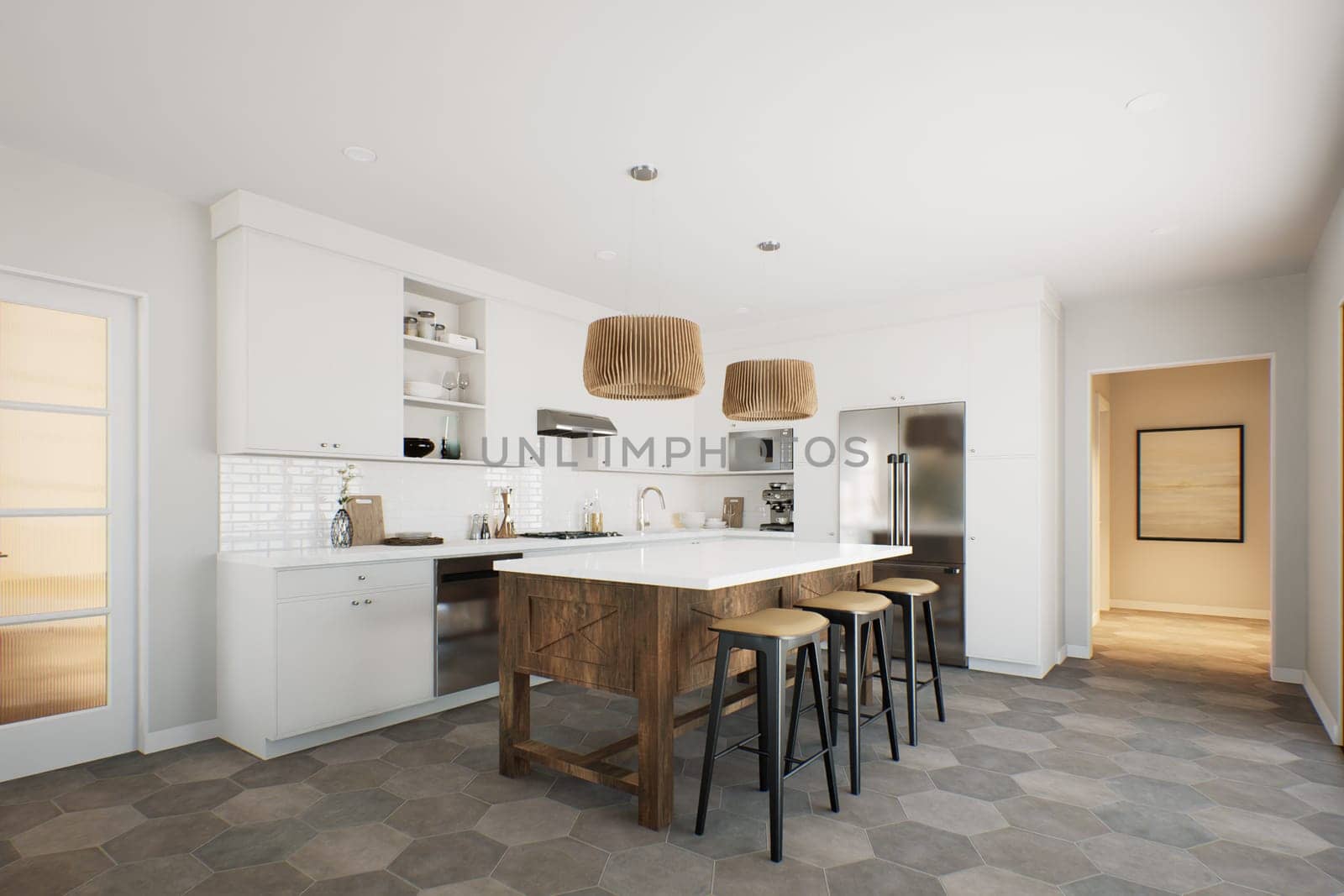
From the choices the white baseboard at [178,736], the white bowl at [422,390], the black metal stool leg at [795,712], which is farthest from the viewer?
the white bowl at [422,390]

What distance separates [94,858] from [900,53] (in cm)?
391

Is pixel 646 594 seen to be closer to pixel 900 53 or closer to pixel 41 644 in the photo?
pixel 900 53

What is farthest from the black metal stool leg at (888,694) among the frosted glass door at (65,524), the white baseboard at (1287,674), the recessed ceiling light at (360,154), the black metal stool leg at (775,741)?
the frosted glass door at (65,524)

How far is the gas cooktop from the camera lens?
5.31 meters

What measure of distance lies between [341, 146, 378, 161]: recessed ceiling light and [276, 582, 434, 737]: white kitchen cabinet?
2081 mm

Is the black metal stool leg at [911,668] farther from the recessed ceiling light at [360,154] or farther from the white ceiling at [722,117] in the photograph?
the recessed ceiling light at [360,154]

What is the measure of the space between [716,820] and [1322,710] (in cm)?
371

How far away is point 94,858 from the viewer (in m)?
2.49

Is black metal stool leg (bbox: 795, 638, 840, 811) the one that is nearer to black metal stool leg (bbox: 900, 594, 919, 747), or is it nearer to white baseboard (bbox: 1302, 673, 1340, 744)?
black metal stool leg (bbox: 900, 594, 919, 747)

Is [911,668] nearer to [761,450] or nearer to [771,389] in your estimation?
[771,389]

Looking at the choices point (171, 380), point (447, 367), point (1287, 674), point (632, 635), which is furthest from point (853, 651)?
point (1287, 674)

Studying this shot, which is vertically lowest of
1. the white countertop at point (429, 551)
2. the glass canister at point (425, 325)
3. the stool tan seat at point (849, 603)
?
the stool tan seat at point (849, 603)

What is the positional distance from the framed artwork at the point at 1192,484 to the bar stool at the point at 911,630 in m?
5.31

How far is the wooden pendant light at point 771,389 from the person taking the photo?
12.6 ft
